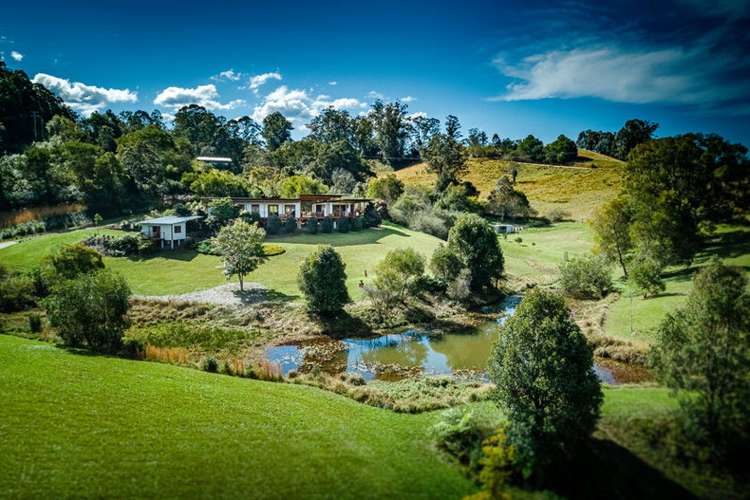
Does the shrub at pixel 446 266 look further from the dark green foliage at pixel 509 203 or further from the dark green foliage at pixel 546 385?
the dark green foliage at pixel 509 203

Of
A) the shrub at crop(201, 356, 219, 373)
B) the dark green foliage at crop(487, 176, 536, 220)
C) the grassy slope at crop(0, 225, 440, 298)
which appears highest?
the dark green foliage at crop(487, 176, 536, 220)

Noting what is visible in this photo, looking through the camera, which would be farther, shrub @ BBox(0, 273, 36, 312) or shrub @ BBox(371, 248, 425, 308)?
shrub @ BBox(371, 248, 425, 308)

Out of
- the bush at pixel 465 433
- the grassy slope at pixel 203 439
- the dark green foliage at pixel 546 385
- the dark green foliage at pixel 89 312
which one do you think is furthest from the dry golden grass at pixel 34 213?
the dark green foliage at pixel 546 385

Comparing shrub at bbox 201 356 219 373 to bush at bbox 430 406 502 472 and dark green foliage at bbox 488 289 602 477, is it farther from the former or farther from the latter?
dark green foliage at bbox 488 289 602 477

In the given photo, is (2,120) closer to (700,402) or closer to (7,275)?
(7,275)

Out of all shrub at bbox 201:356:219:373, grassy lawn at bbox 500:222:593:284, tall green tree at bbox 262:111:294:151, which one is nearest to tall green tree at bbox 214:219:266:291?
shrub at bbox 201:356:219:373

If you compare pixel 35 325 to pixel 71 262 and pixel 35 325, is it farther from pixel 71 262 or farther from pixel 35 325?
pixel 71 262
